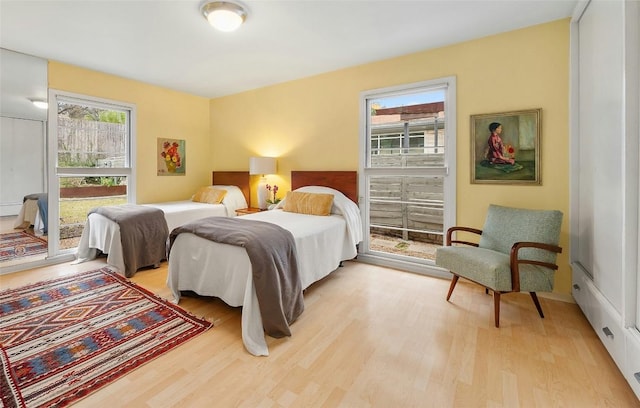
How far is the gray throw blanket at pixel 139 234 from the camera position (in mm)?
3312

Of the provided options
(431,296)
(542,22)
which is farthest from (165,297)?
(542,22)

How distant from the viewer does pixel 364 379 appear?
5.47 feet

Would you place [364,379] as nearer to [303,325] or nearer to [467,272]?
[303,325]

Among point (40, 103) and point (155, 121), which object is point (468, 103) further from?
point (40, 103)

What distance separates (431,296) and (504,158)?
157 centimetres

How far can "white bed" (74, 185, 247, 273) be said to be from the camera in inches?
133

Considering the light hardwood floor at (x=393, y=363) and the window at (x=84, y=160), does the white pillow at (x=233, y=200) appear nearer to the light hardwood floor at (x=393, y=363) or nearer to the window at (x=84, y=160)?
the window at (x=84, y=160)

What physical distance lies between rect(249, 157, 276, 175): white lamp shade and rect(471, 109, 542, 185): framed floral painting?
107 inches

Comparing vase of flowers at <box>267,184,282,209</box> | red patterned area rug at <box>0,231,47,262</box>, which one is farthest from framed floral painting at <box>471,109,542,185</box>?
red patterned area rug at <box>0,231,47,262</box>

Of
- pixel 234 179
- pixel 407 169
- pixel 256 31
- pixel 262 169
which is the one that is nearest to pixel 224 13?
pixel 256 31

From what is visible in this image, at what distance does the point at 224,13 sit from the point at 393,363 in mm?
2944

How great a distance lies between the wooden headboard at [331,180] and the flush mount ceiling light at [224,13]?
204 cm

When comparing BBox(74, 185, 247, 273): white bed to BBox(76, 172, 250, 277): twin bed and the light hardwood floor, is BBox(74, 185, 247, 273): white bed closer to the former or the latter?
BBox(76, 172, 250, 277): twin bed

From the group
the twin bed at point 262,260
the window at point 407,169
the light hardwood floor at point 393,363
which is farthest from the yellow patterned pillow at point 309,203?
the light hardwood floor at point 393,363
